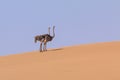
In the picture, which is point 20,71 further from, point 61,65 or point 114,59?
point 114,59

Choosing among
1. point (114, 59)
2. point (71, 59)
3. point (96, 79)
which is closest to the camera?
point (96, 79)

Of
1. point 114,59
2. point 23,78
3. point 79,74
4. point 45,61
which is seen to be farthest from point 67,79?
point 45,61

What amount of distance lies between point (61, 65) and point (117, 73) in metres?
2.89

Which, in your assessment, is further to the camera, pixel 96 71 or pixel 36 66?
pixel 36 66

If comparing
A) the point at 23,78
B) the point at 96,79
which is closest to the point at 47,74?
the point at 23,78

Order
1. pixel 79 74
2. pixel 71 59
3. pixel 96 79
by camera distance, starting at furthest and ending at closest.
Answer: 1. pixel 71 59
2. pixel 79 74
3. pixel 96 79

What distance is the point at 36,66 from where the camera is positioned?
54.6 feet

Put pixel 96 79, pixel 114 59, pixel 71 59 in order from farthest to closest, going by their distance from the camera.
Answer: pixel 71 59 < pixel 114 59 < pixel 96 79

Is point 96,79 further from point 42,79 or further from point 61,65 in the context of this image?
point 61,65

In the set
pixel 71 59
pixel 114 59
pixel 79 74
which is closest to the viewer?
pixel 79 74

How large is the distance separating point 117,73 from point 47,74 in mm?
2260

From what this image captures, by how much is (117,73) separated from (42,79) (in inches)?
82.6

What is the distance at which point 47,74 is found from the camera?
14.8 meters

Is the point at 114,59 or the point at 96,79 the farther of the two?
the point at 114,59
